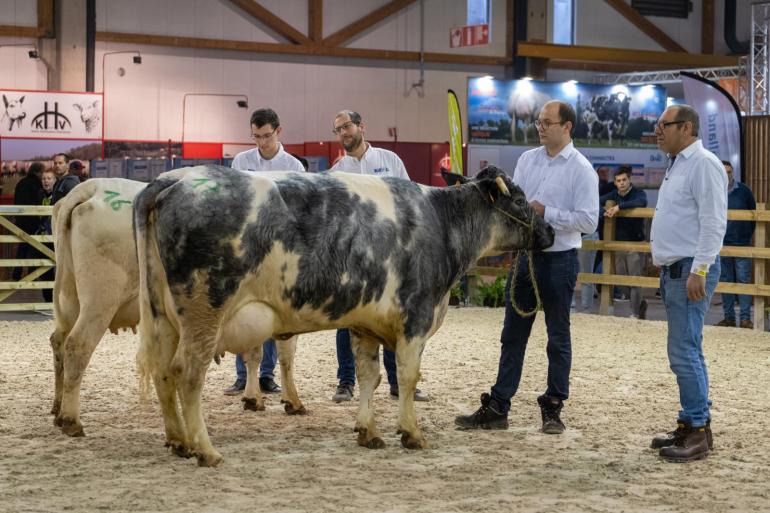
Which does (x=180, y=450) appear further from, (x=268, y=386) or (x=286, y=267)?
(x=268, y=386)

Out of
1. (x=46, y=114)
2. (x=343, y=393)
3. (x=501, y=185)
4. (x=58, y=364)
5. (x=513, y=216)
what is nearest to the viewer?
(x=501, y=185)

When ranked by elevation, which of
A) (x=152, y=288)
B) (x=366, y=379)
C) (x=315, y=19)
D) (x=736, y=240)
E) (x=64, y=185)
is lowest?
(x=366, y=379)

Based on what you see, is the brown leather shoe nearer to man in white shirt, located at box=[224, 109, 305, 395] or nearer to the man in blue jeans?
man in white shirt, located at box=[224, 109, 305, 395]

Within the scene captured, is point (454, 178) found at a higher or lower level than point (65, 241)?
higher

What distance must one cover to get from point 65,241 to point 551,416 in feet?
11.0

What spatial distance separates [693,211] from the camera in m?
6.33

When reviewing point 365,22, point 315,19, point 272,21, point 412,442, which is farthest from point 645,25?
point 412,442

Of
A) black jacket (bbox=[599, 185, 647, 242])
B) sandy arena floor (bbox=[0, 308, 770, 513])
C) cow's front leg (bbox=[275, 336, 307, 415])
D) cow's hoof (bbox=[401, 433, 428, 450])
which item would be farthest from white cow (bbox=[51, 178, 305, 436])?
black jacket (bbox=[599, 185, 647, 242])

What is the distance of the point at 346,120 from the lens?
27.4ft

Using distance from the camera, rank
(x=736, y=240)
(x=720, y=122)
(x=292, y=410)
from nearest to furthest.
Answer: (x=292, y=410) → (x=736, y=240) → (x=720, y=122)

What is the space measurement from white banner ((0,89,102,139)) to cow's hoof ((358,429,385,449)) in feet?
52.2

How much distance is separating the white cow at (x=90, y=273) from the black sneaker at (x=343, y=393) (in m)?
1.69

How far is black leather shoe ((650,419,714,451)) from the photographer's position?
643 centimetres

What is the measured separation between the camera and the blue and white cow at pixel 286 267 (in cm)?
592
